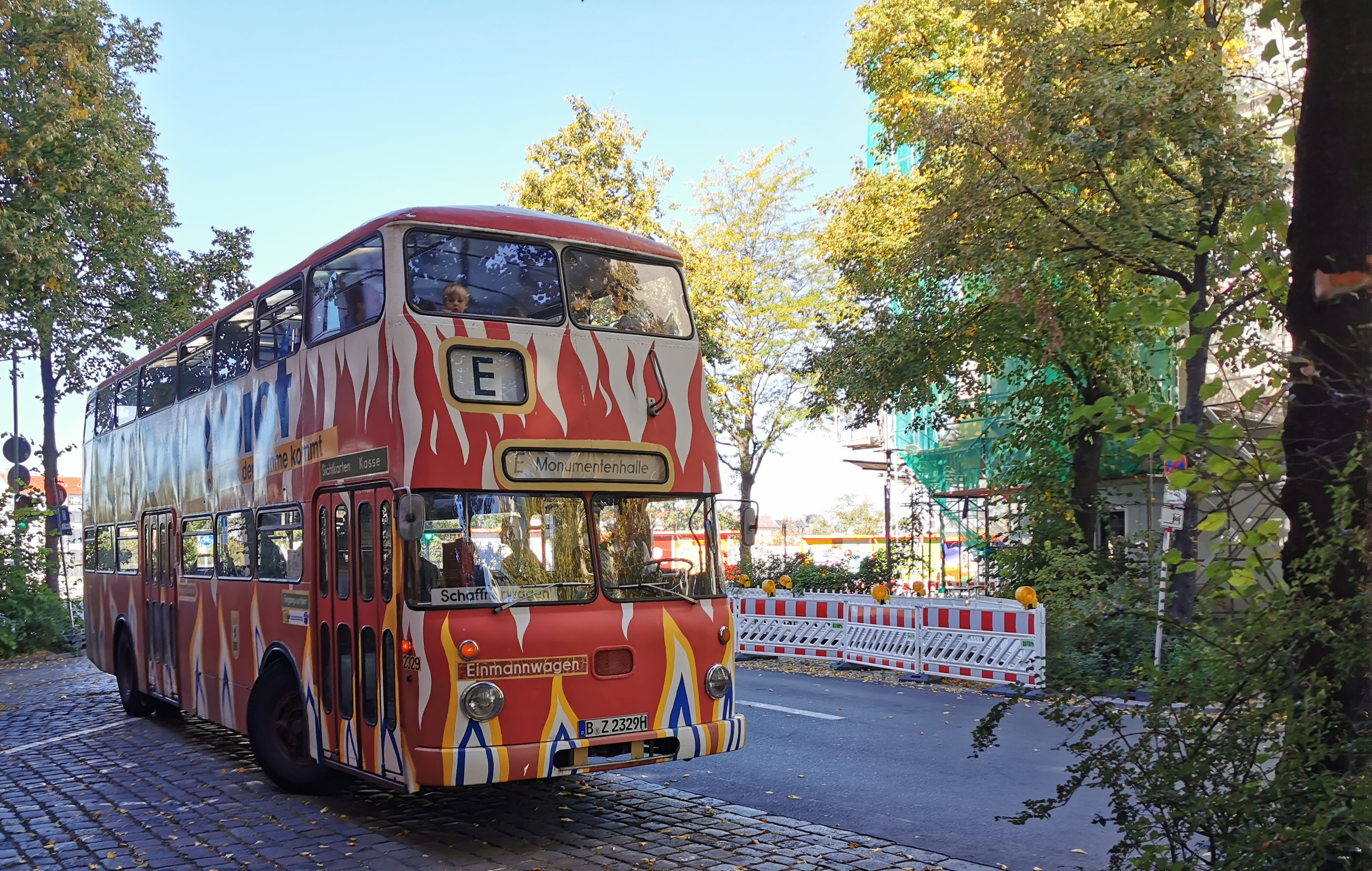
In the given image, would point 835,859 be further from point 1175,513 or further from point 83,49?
point 83,49

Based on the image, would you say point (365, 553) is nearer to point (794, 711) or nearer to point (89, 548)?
point (794, 711)

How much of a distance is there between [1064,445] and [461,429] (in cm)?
1767

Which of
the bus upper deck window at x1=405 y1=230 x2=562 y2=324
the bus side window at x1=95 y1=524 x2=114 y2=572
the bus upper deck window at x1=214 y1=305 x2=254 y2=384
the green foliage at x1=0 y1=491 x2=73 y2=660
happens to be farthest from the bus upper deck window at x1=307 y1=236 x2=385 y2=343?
the green foliage at x1=0 y1=491 x2=73 y2=660

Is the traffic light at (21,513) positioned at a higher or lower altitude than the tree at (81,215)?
lower

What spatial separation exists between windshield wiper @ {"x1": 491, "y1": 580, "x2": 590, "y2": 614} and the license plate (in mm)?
882

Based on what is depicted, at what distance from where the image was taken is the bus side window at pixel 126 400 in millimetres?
14773

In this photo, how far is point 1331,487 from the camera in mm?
4402

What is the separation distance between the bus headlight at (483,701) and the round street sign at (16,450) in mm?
21095

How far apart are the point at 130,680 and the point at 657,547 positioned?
29.7 feet

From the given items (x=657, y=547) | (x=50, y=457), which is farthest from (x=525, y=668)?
(x=50, y=457)

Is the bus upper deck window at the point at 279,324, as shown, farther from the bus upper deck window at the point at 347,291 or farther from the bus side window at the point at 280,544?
the bus side window at the point at 280,544

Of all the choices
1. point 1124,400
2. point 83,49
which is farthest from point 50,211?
point 1124,400

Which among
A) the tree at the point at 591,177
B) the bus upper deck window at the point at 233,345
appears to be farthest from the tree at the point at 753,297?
the bus upper deck window at the point at 233,345

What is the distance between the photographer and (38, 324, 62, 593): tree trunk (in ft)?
93.4
